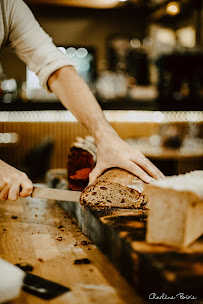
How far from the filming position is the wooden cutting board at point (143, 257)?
2.87ft

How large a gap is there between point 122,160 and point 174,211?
707 mm

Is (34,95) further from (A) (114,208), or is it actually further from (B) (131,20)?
(A) (114,208)

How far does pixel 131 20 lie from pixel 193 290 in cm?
918

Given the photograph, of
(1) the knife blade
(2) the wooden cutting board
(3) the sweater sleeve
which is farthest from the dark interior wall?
(2) the wooden cutting board

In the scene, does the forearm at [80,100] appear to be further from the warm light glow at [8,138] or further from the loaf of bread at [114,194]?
the warm light glow at [8,138]

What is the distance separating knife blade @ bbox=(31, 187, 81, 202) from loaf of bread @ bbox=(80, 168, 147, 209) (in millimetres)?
49

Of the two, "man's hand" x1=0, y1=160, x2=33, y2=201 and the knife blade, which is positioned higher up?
"man's hand" x1=0, y1=160, x2=33, y2=201

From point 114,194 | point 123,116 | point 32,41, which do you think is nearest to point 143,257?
point 114,194

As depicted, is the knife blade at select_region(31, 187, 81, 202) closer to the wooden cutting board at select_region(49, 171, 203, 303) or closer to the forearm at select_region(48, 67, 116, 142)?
the wooden cutting board at select_region(49, 171, 203, 303)

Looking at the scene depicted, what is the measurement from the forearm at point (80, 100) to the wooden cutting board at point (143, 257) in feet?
2.02

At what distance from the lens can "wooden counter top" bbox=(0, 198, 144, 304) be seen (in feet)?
3.29

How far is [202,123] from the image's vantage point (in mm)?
7375

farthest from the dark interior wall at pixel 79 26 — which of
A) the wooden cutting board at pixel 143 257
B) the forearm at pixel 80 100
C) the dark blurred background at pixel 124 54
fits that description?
the wooden cutting board at pixel 143 257

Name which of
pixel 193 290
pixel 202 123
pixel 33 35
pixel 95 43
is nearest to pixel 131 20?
pixel 95 43
